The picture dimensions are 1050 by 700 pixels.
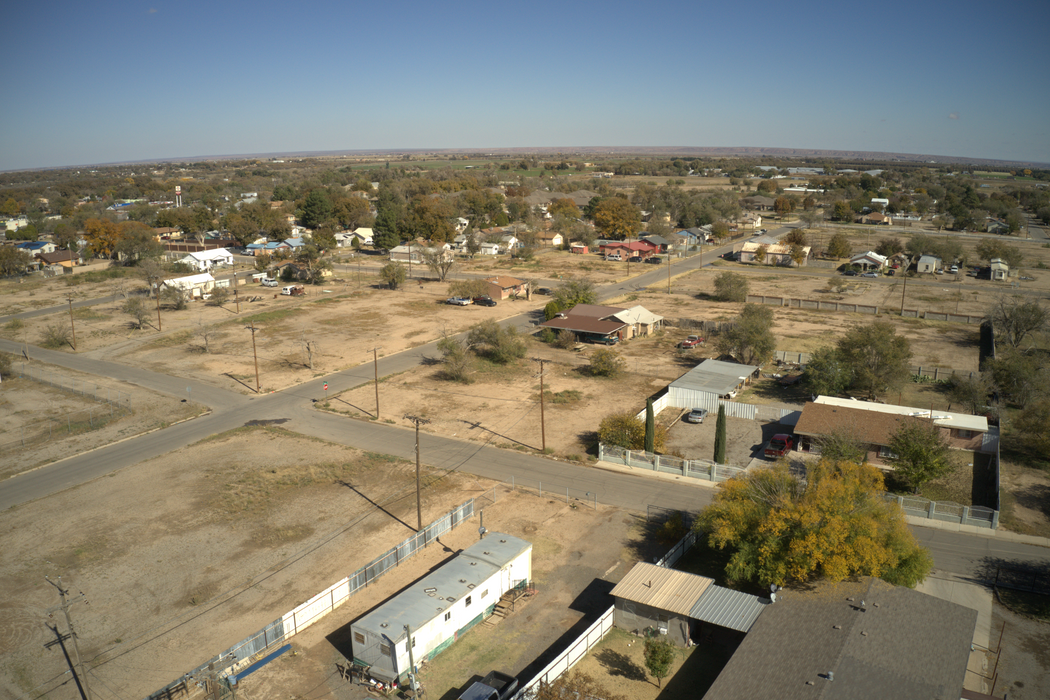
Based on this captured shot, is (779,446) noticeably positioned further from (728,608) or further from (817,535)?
(728,608)

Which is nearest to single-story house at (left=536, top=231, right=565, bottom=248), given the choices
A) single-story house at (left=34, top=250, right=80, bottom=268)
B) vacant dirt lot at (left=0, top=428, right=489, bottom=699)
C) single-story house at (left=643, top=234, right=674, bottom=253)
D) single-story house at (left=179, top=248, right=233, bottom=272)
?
single-story house at (left=643, top=234, right=674, bottom=253)

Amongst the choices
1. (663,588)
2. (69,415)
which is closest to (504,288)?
(69,415)

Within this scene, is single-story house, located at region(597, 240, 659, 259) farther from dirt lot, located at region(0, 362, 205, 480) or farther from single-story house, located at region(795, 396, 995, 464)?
dirt lot, located at region(0, 362, 205, 480)

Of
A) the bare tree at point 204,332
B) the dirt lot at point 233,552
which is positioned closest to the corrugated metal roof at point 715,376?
the dirt lot at point 233,552

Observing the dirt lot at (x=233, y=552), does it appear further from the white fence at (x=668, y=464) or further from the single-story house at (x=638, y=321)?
the single-story house at (x=638, y=321)

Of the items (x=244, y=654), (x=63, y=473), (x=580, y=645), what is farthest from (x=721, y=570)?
(x=63, y=473)
